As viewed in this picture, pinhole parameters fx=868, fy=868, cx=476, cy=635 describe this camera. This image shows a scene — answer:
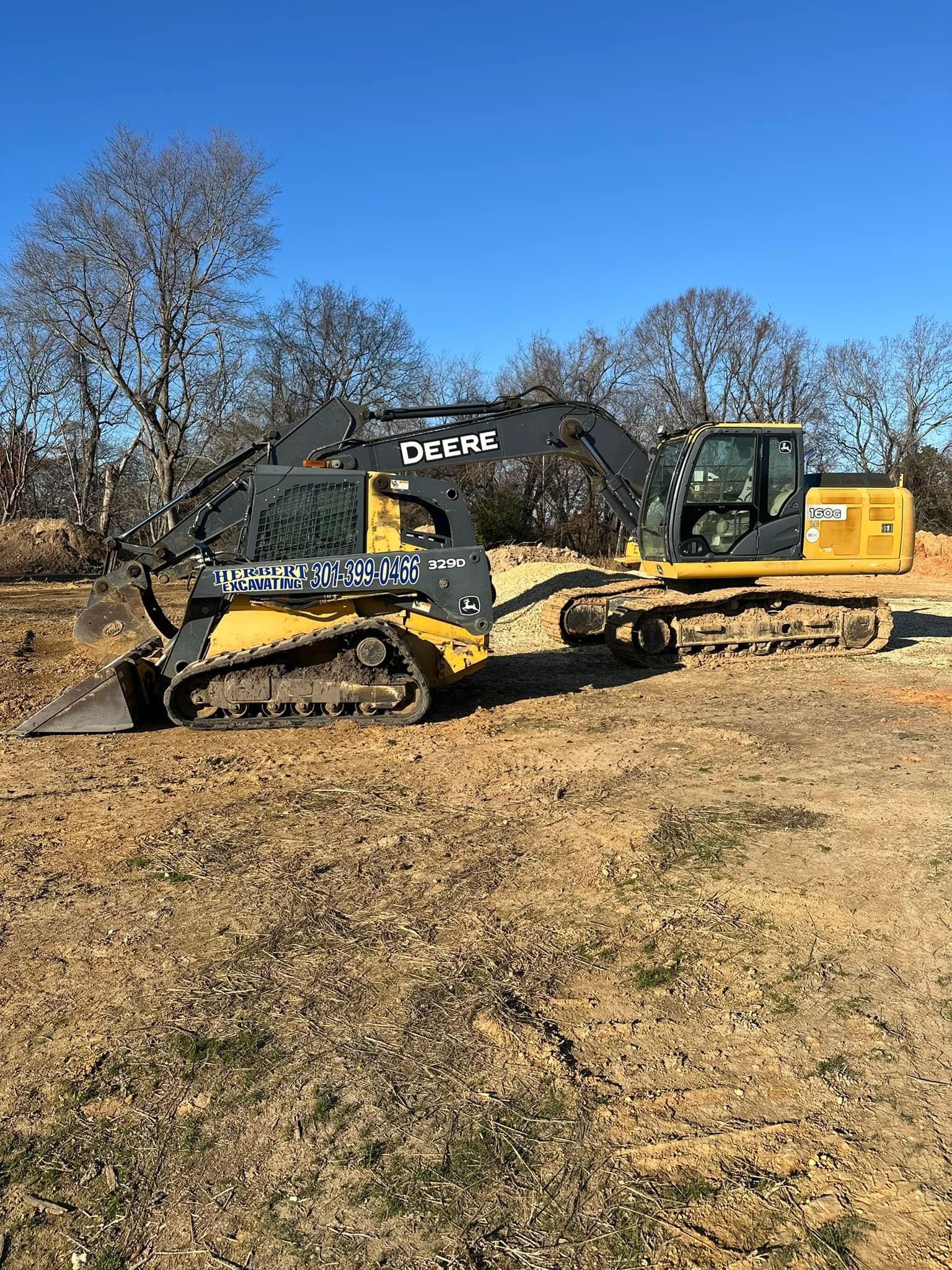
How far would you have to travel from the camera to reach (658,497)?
33.8 ft

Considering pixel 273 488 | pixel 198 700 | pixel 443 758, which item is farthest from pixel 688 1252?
pixel 273 488

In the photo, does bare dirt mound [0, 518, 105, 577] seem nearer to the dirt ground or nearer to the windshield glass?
the windshield glass

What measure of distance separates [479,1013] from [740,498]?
805 cm

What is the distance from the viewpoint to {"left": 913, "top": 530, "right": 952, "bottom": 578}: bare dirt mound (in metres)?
26.7

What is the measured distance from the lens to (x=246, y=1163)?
98.8 inches

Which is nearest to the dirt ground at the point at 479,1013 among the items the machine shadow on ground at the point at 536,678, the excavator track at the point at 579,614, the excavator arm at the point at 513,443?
the machine shadow on ground at the point at 536,678

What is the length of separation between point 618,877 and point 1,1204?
9.38 feet

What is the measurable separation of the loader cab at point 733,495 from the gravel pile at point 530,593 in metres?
2.61

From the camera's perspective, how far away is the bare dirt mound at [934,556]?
87.6 feet

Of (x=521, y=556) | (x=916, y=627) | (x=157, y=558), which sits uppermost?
(x=521, y=556)

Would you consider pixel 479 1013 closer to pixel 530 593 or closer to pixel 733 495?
pixel 733 495

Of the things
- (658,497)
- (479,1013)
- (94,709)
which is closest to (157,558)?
(94,709)

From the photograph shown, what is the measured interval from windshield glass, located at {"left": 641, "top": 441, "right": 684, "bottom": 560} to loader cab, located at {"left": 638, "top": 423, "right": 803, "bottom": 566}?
2cm

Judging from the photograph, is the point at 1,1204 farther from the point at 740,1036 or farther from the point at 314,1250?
the point at 740,1036
